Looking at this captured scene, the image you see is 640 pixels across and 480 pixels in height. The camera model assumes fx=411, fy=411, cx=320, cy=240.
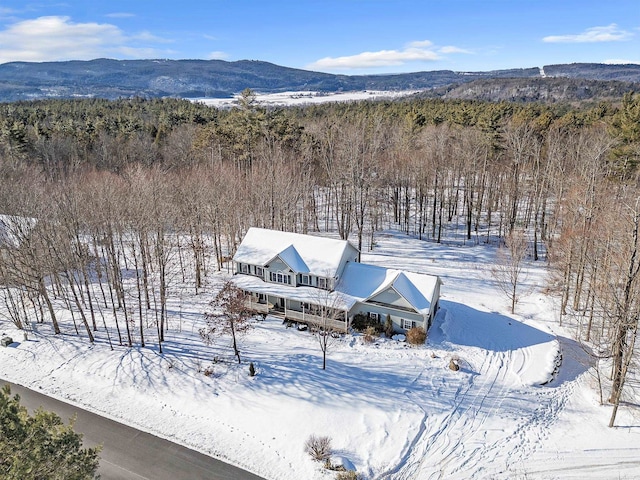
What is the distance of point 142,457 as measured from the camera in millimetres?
16781

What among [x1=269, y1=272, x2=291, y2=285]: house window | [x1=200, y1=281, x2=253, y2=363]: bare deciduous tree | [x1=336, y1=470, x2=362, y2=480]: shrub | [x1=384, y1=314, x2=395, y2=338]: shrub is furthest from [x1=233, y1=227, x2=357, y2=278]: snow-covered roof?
[x1=336, y1=470, x2=362, y2=480]: shrub

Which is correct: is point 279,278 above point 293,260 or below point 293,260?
below

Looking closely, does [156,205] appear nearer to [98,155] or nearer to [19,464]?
[19,464]

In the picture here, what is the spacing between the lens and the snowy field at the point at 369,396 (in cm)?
1695

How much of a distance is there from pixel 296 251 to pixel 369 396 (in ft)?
38.4

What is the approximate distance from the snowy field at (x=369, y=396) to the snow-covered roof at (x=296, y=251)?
168 inches

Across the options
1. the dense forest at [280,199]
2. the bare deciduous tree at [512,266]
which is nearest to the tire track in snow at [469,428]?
the dense forest at [280,199]

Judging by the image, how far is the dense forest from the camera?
25.0m

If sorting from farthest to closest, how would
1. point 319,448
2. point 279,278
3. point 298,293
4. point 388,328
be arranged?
point 279,278
point 298,293
point 388,328
point 319,448

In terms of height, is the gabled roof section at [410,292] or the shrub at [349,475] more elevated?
the gabled roof section at [410,292]

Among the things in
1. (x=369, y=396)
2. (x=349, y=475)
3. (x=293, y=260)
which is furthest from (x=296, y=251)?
(x=349, y=475)

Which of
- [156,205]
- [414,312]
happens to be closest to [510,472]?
[414,312]

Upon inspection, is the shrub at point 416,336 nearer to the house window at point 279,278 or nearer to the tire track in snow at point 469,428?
the tire track in snow at point 469,428

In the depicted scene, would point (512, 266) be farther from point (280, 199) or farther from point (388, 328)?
point (280, 199)
